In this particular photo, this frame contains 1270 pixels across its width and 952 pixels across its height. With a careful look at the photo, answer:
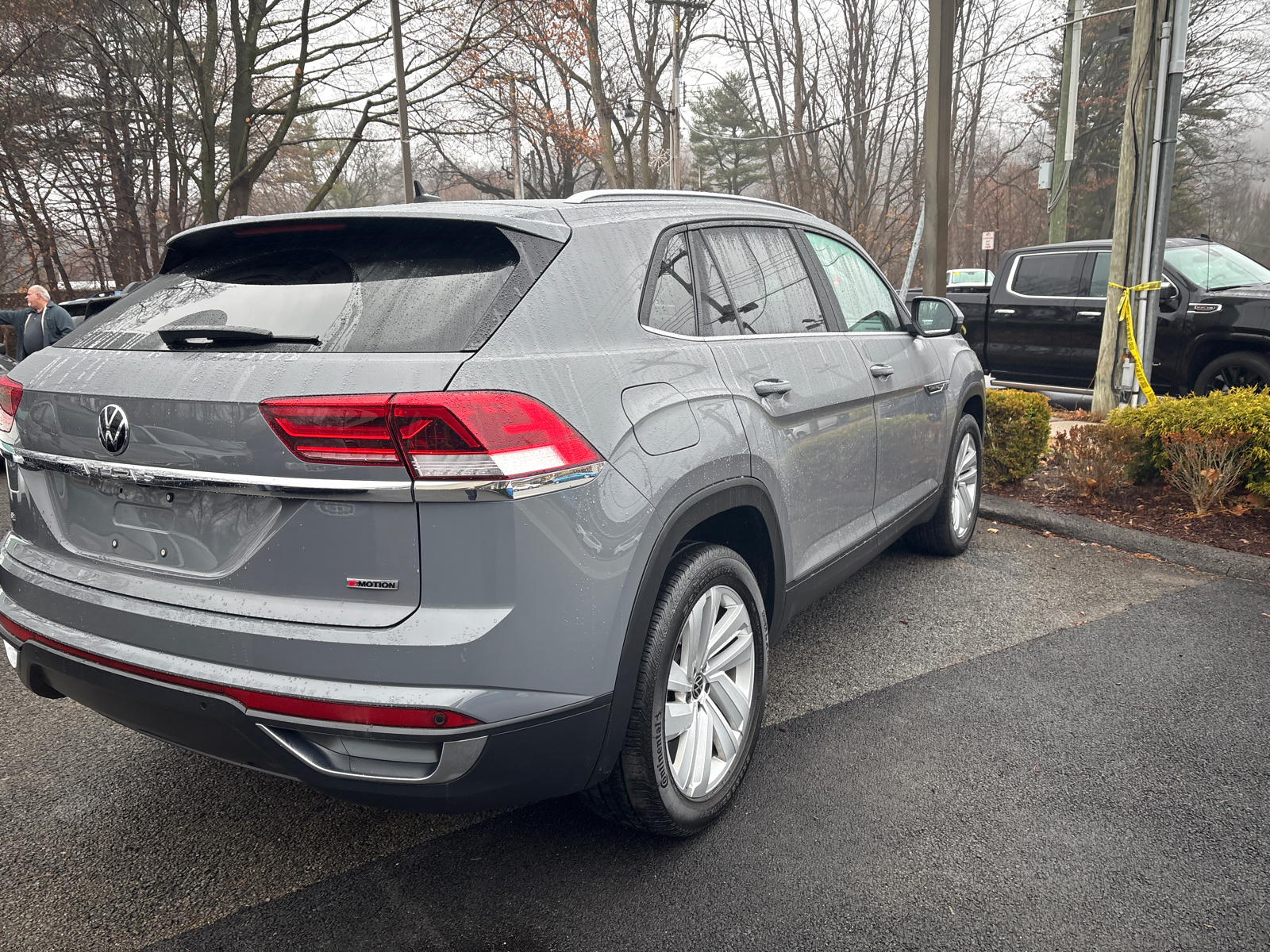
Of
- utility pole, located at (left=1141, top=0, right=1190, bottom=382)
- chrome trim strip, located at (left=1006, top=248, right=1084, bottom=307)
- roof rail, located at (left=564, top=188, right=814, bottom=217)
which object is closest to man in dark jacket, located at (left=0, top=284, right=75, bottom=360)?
roof rail, located at (left=564, top=188, right=814, bottom=217)

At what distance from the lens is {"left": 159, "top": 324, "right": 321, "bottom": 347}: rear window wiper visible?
2.02 meters

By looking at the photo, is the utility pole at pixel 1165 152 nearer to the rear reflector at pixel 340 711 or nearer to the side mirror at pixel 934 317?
the side mirror at pixel 934 317

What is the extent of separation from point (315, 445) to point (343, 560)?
249 millimetres

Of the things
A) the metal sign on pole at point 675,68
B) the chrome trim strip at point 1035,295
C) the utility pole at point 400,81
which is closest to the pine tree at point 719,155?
the metal sign on pole at point 675,68

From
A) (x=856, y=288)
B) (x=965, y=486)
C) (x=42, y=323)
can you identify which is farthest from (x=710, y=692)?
(x=42, y=323)

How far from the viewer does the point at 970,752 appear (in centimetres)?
300

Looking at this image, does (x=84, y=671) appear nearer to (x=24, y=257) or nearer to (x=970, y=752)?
(x=970, y=752)

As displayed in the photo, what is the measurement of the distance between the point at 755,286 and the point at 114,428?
79.0 inches

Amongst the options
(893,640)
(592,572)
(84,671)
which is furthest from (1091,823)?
(84,671)

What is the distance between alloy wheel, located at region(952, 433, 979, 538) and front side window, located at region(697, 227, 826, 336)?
1966 millimetres

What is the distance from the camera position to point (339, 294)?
2.08 meters

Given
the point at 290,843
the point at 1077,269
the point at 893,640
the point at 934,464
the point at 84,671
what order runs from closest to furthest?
the point at 84,671 < the point at 290,843 < the point at 893,640 < the point at 934,464 < the point at 1077,269

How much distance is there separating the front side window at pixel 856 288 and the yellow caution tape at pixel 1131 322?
4.63 m

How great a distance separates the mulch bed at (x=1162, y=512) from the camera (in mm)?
5215
